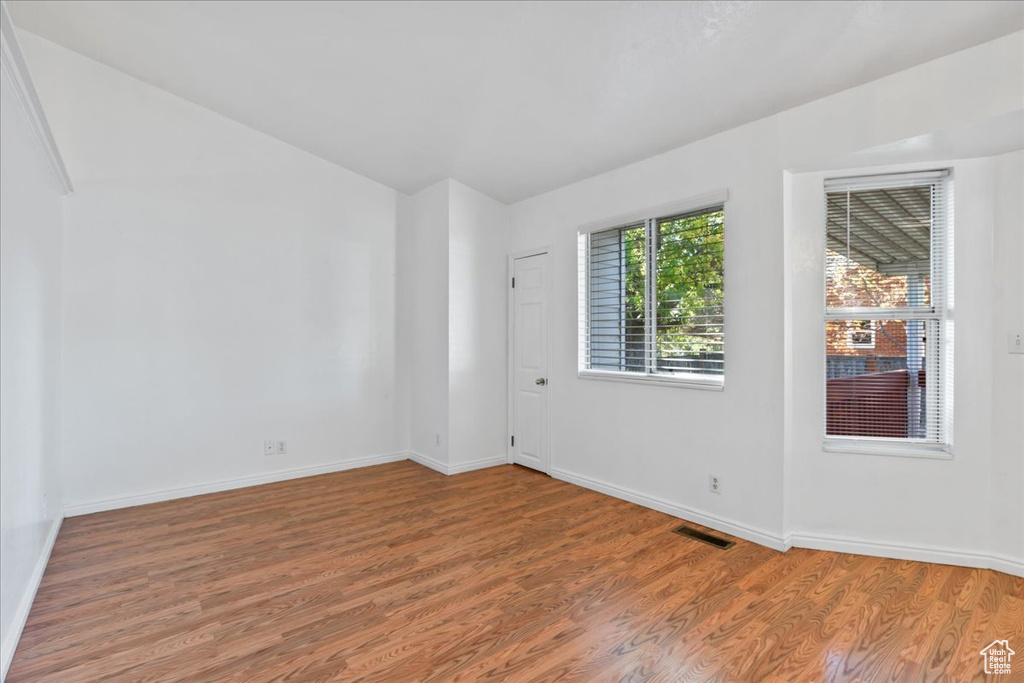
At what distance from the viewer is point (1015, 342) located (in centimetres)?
268

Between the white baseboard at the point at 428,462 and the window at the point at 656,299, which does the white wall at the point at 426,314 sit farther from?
the window at the point at 656,299

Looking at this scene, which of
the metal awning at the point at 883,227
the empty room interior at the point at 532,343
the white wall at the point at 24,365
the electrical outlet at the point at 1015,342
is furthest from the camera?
the metal awning at the point at 883,227

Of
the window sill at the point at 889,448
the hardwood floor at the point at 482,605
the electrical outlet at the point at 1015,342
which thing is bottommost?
the hardwood floor at the point at 482,605

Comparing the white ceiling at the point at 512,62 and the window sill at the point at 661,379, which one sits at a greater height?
the white ceiling at the point at 512,62

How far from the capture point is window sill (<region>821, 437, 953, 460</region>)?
2.85 metres

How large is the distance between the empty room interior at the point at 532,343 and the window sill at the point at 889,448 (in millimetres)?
31

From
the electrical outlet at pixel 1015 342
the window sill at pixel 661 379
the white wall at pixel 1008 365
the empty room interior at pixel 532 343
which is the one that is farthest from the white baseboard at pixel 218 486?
the electrical outlet at pixel 1015 342

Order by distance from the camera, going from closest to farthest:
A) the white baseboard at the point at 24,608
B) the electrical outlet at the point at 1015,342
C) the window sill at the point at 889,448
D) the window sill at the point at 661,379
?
the white baseboard at the point at 24,608
the electrical outlet at the point at 1015,342
the window sill at the point at 889,448
the window sill at the point at 661,379

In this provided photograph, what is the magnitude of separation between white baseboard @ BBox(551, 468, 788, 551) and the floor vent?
109 mm

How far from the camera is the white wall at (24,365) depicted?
2061mm

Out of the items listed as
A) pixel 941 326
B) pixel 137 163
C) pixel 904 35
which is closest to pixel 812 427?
pixel 941 326

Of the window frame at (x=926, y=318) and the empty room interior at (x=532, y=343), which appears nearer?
the empty room interior at (x=532, y=343)

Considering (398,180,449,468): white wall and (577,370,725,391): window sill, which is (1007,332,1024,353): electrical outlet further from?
(398,180,449,468): white wall

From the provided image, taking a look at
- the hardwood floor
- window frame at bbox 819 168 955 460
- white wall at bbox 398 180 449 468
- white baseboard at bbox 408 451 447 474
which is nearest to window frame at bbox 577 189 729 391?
window frame at bbox 819 168 955 460
